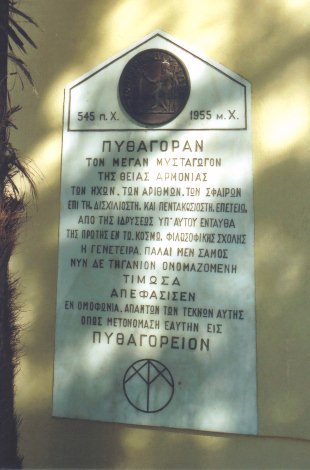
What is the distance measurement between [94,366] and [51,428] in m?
0.55

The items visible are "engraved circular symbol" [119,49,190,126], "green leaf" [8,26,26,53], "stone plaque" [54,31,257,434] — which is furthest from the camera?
"engraved circular symbol" [119,49,190,126]

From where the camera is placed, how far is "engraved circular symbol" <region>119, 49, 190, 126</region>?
380 cm

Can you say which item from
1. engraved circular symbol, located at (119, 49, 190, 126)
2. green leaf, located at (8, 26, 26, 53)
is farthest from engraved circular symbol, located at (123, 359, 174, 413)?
green leaf, located at (8, 26, 26, 53)

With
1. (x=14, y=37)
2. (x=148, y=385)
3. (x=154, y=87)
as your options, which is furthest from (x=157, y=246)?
(x=14, y=37)

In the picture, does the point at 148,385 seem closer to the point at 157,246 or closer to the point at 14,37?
the point at 157,246

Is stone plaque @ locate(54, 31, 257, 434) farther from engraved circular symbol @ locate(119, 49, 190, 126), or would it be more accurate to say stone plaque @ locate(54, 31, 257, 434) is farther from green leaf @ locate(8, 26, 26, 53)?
green leaf @ locate(8, 26, 26, 53)

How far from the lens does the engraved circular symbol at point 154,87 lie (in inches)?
149

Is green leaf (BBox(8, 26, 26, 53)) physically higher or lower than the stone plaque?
higher

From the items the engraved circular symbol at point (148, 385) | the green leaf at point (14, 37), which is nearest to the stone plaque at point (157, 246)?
the engraved circular symbol at point (148, 385)

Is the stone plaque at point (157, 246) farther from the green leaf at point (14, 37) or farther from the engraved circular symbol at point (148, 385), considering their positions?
the green leaf at point (14, 37)

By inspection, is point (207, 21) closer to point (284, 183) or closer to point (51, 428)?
point (284, 183)

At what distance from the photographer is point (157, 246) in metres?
3.75

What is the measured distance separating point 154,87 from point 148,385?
6.65ft

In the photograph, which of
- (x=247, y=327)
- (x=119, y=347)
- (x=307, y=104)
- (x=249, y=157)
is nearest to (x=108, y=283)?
(x=119, y=347)
